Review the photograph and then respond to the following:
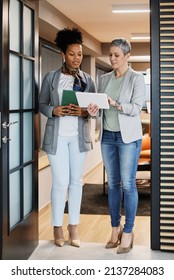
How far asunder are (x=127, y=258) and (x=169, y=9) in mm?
1275

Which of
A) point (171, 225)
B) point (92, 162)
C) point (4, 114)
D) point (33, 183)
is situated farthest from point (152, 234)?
point (92, 162)

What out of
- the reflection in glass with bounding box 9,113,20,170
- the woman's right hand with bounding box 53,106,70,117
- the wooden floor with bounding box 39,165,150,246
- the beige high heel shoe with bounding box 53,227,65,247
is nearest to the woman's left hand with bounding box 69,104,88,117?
the woman's right hand with bounding box 53,106,70,117

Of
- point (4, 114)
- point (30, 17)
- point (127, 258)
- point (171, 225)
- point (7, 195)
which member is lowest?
point (127, 258)

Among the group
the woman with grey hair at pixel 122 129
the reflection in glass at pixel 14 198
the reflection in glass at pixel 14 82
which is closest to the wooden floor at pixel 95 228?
the woman with grey hair at pixel 122 129

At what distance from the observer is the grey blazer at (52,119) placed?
2.59m

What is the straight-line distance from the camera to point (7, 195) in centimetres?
219

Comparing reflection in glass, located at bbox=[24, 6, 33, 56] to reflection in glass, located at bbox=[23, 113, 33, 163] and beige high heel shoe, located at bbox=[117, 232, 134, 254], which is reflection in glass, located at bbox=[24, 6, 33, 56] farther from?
beige high heel shoe, located at bbox=[117, 232, 134, 254]

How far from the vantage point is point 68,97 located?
250 cm

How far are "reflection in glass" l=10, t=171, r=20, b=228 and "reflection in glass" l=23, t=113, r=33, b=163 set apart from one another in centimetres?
14

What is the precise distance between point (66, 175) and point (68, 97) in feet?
1.39

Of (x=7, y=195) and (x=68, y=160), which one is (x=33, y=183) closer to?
(x=68, y=160)

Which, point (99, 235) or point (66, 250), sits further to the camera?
point (99, 235)

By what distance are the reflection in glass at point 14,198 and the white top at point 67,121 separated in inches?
13.8
